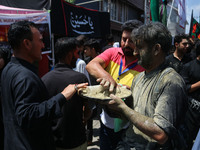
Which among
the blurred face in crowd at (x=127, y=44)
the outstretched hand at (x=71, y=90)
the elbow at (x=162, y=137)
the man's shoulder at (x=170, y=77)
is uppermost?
the blurred face in crowd at (x=127, y=44)

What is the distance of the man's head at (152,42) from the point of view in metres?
1.27

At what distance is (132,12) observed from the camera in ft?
62.1

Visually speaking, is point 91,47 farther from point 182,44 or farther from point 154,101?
point 154,101

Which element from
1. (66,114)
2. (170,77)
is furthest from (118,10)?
Result: (170,77)

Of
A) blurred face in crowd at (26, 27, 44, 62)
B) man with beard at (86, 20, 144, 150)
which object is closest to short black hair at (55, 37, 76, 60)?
man with beard at (86, 20, 144, 150)

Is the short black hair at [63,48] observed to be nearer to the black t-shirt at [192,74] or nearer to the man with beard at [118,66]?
the man with beard at [118,66]

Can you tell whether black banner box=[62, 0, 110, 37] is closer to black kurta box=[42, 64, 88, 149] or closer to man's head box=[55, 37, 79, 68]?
man's head box=[55, 37, 79, 68]

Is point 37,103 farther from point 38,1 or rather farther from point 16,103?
point 38,1

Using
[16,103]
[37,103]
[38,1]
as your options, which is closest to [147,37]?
[37,103]

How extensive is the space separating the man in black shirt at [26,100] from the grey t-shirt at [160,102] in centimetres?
64

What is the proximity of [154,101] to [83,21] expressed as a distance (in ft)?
20.0

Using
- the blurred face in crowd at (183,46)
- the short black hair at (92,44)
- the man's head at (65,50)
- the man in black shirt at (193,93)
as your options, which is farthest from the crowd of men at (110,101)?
the blurred face in crowd at (183,46)

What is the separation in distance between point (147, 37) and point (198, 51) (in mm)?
2556

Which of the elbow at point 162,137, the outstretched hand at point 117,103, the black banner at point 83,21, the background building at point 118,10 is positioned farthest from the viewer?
the background building at point 118,10
